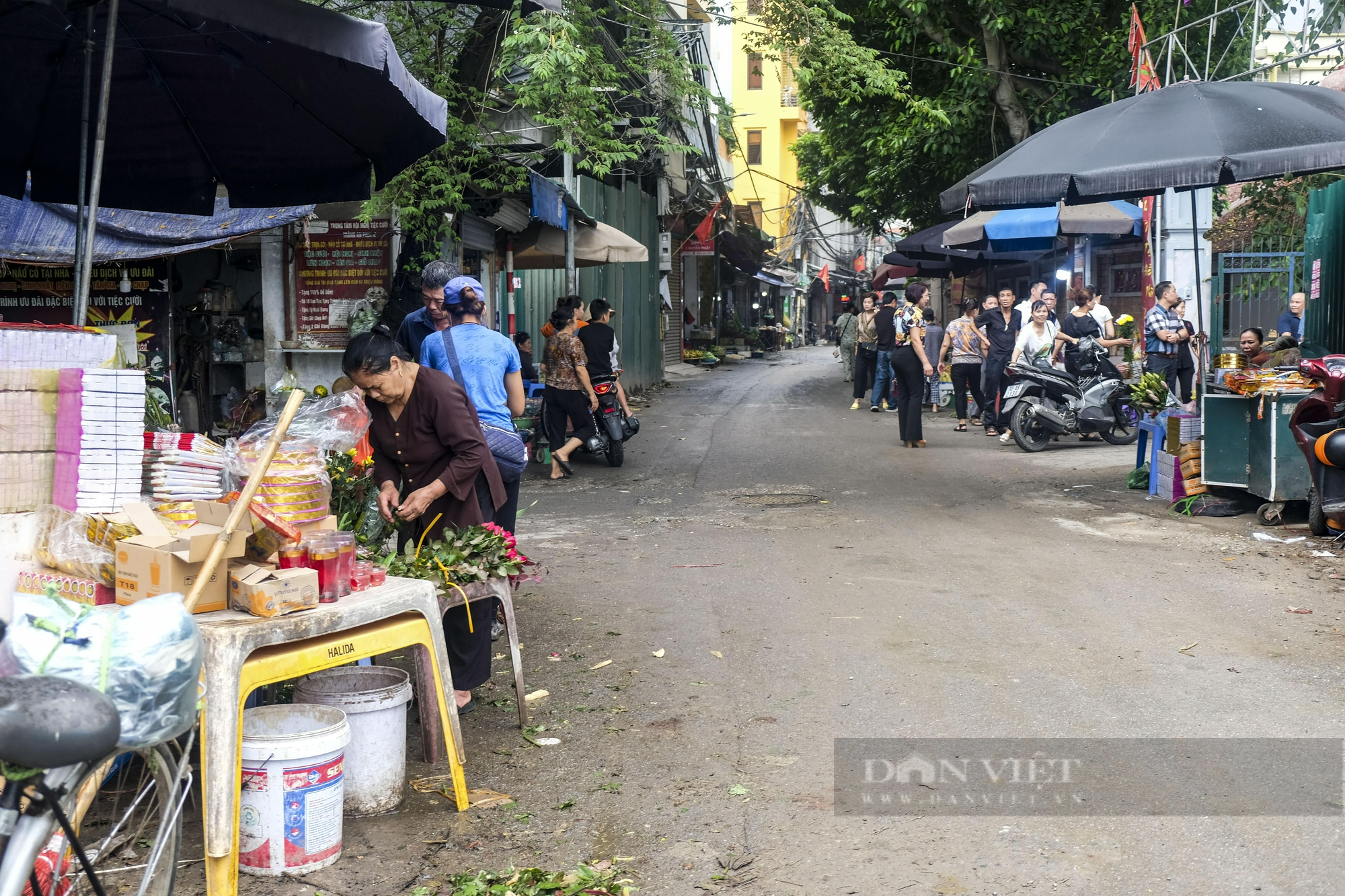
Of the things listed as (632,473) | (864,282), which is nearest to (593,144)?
(632,473)

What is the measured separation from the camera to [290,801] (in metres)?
3.41

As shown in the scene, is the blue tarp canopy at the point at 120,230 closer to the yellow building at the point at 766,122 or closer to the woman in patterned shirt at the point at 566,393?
the woman in patterned shirt at the point at 566,393

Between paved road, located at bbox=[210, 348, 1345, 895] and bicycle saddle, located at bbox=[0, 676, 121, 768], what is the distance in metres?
1.94

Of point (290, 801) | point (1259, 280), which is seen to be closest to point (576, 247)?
point (1259, 280)

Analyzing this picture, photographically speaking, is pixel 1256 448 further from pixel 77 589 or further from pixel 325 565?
pixel 77 589

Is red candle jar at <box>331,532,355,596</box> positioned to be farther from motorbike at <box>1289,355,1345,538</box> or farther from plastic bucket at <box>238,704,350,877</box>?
motorbike at <box>1289,355,1345,538</box>

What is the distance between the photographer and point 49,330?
4148 millimetres

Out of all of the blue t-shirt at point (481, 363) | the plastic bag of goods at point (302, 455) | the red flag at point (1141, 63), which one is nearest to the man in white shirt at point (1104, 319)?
the red flag at point (1141, 63)

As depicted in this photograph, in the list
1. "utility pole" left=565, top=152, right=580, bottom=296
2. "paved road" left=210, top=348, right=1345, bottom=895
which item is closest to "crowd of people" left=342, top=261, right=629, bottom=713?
"paved road" left=210, top=348, right=1345, bottom=895

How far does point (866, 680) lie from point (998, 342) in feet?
36.8

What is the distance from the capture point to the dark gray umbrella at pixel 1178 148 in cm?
822

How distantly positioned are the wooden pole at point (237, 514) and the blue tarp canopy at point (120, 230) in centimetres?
599

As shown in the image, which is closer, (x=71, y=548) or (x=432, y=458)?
(x=71, y=548)

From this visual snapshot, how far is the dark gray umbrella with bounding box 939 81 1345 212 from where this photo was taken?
8219 mm
